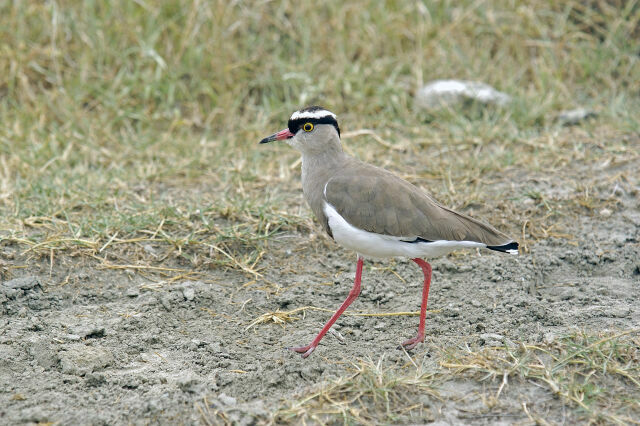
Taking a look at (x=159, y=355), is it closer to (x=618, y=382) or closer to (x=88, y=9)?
(x=618, y=382)

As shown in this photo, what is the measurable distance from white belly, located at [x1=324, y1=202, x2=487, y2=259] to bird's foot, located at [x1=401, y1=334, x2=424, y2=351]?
0.42 metres

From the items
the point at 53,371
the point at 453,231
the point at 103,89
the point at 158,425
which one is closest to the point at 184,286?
the point at 53,371

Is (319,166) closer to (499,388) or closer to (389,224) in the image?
(389,224)

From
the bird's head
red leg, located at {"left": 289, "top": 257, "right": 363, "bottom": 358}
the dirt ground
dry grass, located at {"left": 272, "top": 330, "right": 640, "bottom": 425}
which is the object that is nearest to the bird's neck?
the bird's head

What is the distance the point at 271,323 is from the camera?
4418mm

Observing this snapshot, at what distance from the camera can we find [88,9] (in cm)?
757

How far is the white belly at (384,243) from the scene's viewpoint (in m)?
4.07

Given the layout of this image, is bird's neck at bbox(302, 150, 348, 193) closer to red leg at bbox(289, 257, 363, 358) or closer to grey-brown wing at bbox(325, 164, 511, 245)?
grey-brown wing at bbox(325, 164, 511, 245)

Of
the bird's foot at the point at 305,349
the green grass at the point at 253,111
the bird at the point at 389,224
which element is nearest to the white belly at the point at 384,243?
the bird at the point at 389,224

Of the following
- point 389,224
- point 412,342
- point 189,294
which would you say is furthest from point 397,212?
point 189,294

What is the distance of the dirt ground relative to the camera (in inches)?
139

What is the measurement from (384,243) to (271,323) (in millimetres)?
836

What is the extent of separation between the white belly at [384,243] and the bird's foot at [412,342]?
424mm

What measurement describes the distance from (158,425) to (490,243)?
6.17 feet
